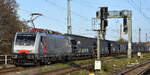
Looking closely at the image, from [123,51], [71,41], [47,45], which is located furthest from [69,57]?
[123,51]

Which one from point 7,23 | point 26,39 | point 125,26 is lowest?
point 26,39

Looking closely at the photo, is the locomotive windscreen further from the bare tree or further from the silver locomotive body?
the bare tree

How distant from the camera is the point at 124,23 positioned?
43719 millimetres

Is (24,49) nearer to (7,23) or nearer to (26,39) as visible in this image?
(26,39)

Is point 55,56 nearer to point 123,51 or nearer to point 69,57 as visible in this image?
point 69,57

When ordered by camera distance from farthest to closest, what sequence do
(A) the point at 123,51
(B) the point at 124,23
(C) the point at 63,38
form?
(A) the point at 123,51
(B) the point at 124,23
(C) the point at 63,38

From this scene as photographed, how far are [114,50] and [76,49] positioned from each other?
2347 cm

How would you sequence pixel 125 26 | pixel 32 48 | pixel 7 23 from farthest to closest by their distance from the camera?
pixel 125 26, pixel 7 23, pixel 32 48

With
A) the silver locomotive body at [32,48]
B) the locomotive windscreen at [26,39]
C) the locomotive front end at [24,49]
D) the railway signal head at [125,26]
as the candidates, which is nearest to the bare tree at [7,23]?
the silver locomotive body at [32,48]

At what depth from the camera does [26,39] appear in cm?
2502

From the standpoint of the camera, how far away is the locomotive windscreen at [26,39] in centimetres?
2480

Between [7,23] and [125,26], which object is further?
[125,26]

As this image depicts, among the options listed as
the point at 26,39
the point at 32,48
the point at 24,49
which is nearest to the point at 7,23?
the point at 26,39

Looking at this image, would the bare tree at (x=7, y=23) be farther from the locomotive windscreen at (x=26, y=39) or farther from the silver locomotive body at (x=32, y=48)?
the locomotive windscreen at (x=26, y=39)
